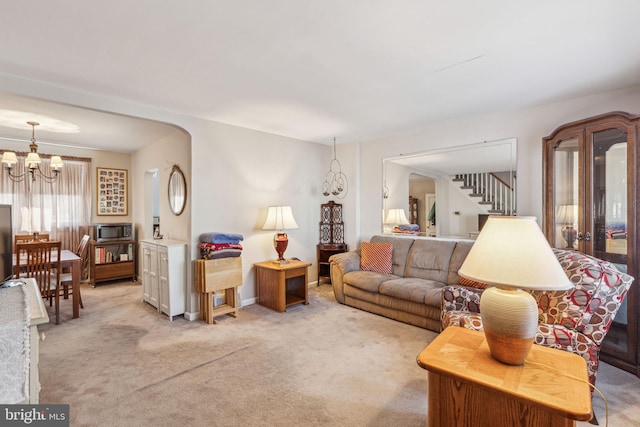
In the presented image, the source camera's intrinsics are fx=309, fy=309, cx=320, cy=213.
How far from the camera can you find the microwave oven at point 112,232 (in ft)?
16.9

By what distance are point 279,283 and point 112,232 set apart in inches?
133

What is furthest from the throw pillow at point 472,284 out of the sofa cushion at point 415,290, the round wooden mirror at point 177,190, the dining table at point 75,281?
the dining table at point 75,281

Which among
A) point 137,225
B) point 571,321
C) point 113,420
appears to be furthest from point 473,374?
point 137,225

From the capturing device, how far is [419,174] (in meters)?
4.33

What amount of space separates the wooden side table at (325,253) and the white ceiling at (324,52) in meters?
2.25

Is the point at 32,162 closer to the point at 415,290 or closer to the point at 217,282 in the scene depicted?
the point at 217,282

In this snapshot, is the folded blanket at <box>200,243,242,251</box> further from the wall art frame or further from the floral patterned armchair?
the wall art frame

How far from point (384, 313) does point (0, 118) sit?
16.5 ft

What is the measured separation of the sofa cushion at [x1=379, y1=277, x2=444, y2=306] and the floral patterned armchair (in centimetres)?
116

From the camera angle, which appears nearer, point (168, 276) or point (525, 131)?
point (525, 131)

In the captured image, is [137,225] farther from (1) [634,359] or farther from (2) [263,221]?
(1) [634,359]

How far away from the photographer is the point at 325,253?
498 centimetres

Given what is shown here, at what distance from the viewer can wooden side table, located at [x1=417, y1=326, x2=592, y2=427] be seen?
1.13m

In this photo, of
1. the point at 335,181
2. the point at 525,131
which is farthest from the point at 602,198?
the point at 335,181
